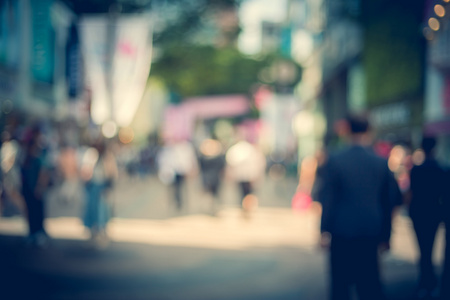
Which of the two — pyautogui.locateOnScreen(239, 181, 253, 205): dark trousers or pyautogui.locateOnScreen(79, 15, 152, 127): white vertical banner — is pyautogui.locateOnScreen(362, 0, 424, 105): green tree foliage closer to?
pyautogui.locateOnScreen(239, 181, 253, 205): dark trousers

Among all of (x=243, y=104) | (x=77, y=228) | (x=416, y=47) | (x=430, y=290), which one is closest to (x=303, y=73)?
(x=243, y=104)

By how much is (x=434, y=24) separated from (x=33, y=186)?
21.5ft

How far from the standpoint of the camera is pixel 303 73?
4919 centimetres

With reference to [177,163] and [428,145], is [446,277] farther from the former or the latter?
[177,163]

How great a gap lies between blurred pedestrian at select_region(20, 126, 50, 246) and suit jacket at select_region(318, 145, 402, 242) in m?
5.64

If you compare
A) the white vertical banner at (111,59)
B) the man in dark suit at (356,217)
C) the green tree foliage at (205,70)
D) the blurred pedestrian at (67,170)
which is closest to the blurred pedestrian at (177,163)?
the blurred pedestrian at (67,170)

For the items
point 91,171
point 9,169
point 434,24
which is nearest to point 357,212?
point 434,24

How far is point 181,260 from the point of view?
792cm

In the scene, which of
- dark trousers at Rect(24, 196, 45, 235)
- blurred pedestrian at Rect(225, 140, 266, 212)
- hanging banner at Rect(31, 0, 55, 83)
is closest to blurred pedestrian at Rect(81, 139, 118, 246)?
dark trousers at Rect(24, 196, 45, 235)

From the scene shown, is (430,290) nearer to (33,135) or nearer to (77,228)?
(33,135)

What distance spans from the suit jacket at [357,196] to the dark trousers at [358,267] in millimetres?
74

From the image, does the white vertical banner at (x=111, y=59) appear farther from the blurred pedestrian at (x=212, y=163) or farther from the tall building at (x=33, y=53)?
the tall building at (x=33, y=53)

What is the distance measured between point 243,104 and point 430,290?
24.3 metres

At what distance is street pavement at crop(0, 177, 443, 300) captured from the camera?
617 centimetres
